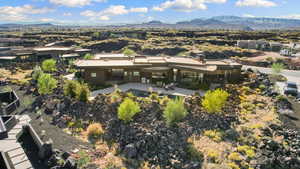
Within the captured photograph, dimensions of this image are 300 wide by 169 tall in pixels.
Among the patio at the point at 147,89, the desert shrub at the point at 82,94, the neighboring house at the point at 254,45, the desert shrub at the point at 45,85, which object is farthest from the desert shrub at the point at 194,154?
the neighboring house at the point at 254,45

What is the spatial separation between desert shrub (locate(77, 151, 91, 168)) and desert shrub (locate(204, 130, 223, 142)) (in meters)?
13.7

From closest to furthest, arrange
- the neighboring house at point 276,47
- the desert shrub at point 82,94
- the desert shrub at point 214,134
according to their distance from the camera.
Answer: the desert shrub at point 214,134 → the desert shrub at point 82,94 → the neighboring house at point 276,47

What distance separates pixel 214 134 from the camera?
25391 millimetres

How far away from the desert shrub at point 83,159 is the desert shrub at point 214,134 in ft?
45.0

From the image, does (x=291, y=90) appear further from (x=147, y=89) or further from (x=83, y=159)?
(x=83, y=159)

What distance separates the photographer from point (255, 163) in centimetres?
2091

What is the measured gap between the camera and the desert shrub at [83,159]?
21.7 meters

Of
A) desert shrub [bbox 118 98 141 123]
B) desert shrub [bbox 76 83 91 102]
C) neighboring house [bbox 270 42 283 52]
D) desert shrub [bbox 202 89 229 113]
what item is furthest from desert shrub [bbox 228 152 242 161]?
→ neighboring house [bbox 270 42 283 52]

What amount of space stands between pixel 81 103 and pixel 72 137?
22.2ft

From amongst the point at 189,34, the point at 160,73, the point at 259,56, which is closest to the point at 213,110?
the point at 160,73

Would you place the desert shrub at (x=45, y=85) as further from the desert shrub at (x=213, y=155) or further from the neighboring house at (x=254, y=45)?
the neighboring house at (x=254, y=45)

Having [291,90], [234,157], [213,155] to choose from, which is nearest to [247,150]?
[234,157]

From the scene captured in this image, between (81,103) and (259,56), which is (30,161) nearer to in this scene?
(81,103)

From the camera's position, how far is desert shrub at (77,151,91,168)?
21.7 metres
